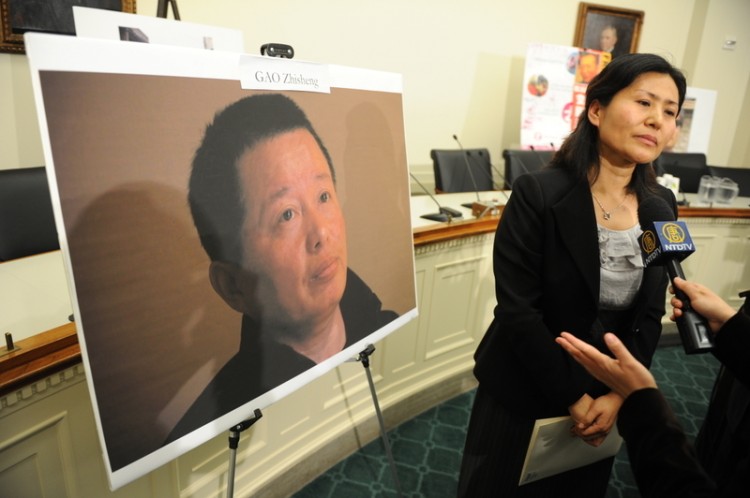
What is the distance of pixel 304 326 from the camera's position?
3.85 feet

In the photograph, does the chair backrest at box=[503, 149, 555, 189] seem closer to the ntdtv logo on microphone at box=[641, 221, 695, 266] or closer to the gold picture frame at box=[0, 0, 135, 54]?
the ntdtv logo on microphone at box=[641, 221, 695, 266]

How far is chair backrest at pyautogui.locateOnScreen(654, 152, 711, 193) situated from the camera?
4.55 meters

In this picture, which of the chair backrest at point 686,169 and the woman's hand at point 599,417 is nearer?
the woman's hand at point 599,417

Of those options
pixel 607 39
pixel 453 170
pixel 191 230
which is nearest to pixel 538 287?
pixel 191 230

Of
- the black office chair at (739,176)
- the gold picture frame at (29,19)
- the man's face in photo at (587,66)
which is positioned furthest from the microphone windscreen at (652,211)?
the black office chair at (739,176)

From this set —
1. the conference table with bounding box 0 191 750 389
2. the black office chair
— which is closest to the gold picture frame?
the conference table with bounding box 0 191 750 389

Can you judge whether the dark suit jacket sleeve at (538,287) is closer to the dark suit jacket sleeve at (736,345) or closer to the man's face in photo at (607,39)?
the dark suit jacket sleeve at (736,345)

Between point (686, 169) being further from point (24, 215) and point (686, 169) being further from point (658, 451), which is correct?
point (24, 215)

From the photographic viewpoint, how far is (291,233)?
111cm

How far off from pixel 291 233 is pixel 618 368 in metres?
0.75

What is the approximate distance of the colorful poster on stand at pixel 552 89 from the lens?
4.53 metres

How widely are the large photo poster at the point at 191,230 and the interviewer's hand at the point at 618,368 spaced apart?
0.62m

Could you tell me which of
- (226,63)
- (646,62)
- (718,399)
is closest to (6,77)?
(226,63)

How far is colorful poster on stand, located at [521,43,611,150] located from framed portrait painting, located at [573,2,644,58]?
72 cm
